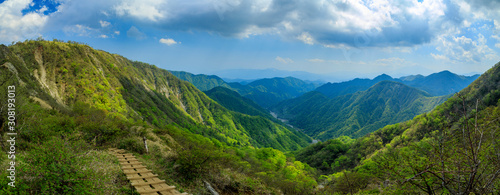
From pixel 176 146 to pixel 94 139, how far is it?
983 cm

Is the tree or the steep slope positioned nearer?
the tree

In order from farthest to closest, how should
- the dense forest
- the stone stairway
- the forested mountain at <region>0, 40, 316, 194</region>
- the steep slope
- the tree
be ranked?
the steep slope < the stone stairway < the forested mountain at <region>0, 40, 316, 194</region> < the dense forest < the tree

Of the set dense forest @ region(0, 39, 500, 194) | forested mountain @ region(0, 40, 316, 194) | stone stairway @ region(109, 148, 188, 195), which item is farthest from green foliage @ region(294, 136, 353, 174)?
stone stairway @ region(109, 148, 188, 195)

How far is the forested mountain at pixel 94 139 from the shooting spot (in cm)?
709

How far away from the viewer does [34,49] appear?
6181 cm

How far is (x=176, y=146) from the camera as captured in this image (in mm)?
23453

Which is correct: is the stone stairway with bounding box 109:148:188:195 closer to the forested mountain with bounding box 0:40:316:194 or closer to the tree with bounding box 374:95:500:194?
the forested mountain with bounding box 0:40:316:194

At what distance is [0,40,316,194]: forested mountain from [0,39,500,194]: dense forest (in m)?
0.07

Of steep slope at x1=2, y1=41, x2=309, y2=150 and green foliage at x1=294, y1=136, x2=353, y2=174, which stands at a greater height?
steep slope at x1=2, y1=41, x2=309, y2=150

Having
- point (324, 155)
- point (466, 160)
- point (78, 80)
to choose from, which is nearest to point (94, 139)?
point (466, 160)

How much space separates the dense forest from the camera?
18.6 ft

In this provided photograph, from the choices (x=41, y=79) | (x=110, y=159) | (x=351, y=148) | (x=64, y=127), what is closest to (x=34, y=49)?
(x=41, y=79)

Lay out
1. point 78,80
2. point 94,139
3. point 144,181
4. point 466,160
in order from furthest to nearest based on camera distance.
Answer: point 78,80
point 94,139
point 144,181
point 466,160

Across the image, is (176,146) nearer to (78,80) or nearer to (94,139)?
(94,139)
